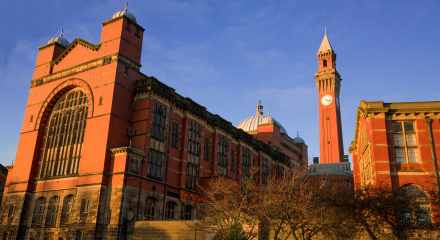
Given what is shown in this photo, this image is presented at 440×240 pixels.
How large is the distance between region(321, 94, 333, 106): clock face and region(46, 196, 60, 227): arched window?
71917 mm

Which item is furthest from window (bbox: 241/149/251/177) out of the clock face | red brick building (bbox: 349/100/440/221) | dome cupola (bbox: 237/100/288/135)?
the clock face

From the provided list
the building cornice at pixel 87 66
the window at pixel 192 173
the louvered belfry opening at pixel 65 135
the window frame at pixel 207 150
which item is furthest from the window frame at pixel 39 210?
the window frame at pixel 207 150

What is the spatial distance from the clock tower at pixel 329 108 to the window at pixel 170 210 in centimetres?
6024

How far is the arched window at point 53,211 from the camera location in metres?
34.7

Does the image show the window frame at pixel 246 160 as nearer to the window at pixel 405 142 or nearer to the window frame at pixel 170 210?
the window frame at pixel 170 210

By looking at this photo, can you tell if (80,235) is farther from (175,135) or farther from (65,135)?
(175,135)

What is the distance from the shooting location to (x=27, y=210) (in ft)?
119

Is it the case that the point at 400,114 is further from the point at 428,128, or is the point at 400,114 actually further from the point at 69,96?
the point at 69,96

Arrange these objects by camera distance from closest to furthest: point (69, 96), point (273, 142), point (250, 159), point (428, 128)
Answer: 1. point (428, 128)
2. point (69, 96)
3. point (250, 159)
4. point (273, 142)

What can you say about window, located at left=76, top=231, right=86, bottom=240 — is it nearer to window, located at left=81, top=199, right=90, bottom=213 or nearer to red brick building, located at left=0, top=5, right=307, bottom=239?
red brick building, located at left=0, top=5, right=307, bottom=239

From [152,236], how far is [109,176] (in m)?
6.83

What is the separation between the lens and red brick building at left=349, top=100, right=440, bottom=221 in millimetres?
28109

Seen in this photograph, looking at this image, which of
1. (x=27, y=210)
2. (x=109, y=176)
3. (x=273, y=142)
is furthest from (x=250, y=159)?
(x=27, y=210)

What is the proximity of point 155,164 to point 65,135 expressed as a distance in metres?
10.1
